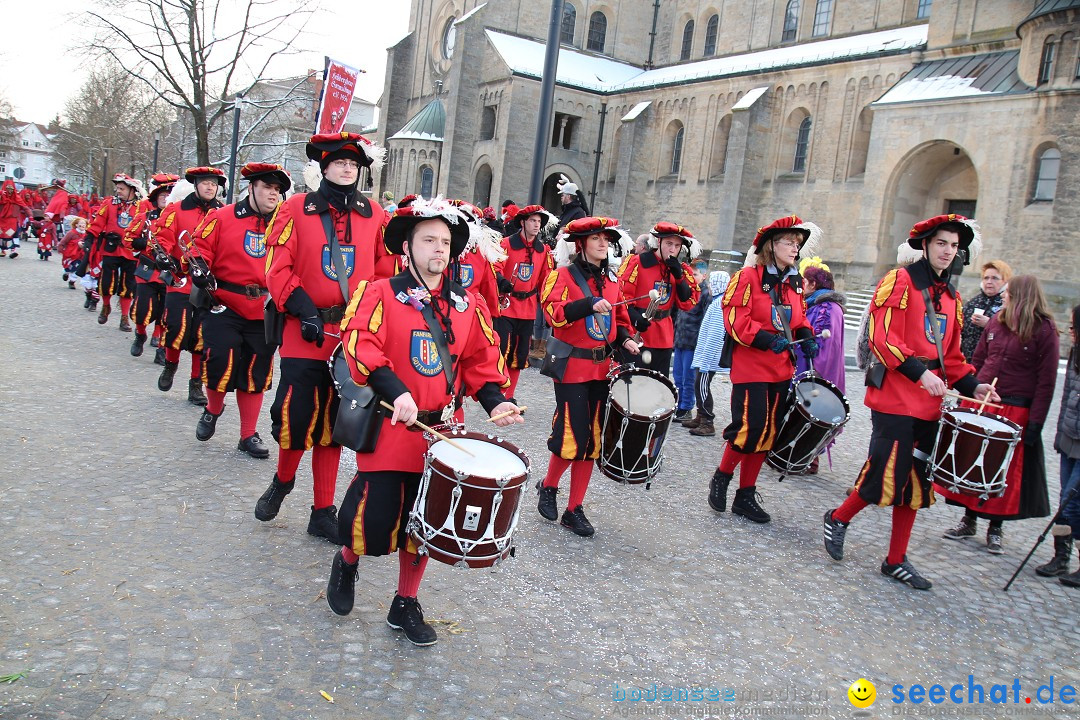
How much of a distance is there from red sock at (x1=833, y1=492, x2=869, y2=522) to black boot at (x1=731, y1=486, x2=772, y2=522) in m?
0.73

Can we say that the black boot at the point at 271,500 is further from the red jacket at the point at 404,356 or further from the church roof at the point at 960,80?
the church roof at the point at 960,80

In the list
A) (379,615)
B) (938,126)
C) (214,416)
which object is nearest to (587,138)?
(938,126)

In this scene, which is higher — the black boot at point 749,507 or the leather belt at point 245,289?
the leather belt at point 245,289

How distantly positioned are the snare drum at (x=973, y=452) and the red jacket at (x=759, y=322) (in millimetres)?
1265

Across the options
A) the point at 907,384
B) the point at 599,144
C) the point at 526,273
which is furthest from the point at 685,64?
the point at 907,384

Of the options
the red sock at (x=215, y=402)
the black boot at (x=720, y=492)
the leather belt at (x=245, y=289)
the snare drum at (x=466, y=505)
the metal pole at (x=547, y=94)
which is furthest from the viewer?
the metal pole at (x=547, y=94)

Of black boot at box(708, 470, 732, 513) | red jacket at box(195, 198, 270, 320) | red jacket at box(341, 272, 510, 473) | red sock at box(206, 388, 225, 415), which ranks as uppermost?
red jacket at box(195, 198, 270, 320)

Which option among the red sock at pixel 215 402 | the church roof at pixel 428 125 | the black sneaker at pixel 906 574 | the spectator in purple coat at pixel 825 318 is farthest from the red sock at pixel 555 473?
the church roof at pixel 428 125

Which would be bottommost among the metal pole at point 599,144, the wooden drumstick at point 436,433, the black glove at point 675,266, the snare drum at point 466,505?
the snare drum at point 466,505

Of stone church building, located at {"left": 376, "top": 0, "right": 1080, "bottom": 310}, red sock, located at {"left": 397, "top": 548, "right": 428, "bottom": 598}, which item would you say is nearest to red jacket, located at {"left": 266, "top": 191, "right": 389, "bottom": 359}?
red sock, located at {"left": 397, "top": 548, "right": 428, "bottom": 598}

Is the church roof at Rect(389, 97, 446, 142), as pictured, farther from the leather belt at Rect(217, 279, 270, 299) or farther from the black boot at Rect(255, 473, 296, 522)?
the black boot at Rect(255, 473, 296, 522)

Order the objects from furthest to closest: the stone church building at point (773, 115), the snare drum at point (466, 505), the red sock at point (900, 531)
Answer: the stone church building at point (773, 115) → the red sock at point (900, 531) → the snare drum at point (466, 505)

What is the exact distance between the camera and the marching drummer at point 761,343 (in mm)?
6148

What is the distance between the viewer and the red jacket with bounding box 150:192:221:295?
25.3ft
